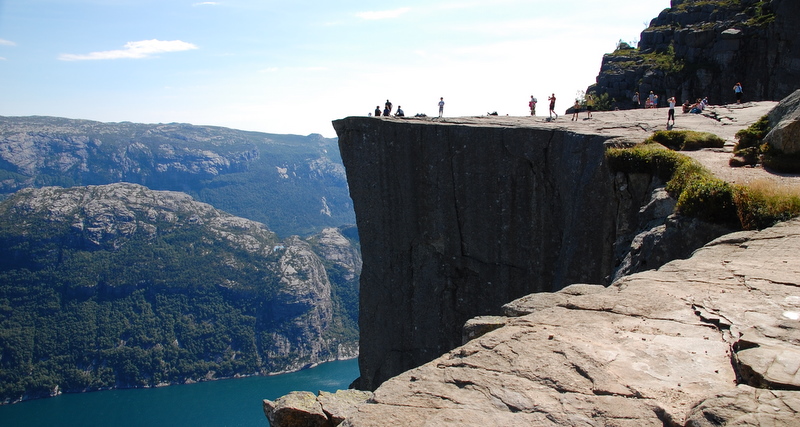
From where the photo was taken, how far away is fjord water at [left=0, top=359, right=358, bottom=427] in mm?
147125

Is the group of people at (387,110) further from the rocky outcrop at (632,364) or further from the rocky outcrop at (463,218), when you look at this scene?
the rocky outcrop at (632,364)

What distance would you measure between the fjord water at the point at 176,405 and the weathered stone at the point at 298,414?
451ft

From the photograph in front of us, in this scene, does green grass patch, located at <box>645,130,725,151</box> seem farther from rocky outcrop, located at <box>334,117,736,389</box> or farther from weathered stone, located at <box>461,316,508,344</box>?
weathered stone, located at <box>461,316,508,344</box>

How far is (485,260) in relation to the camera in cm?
2814

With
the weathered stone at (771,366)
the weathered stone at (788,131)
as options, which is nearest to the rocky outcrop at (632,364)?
the weathered stone at (771,366)

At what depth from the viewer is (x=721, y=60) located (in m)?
49.1

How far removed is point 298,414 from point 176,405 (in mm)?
167554

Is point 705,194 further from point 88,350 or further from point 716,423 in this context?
point 88,350

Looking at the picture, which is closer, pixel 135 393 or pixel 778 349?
pixel 778 349

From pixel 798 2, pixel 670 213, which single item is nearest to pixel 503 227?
pixel 670 213

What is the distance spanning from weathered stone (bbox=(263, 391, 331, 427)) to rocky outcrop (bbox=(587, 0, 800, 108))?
150ft

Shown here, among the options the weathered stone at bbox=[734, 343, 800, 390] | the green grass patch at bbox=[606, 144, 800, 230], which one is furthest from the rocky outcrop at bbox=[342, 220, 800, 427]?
the green grass patch at bbox=[606, 144, 800, 230]

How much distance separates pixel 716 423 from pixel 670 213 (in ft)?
36.7

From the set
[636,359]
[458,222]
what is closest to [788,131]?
[458,222]
